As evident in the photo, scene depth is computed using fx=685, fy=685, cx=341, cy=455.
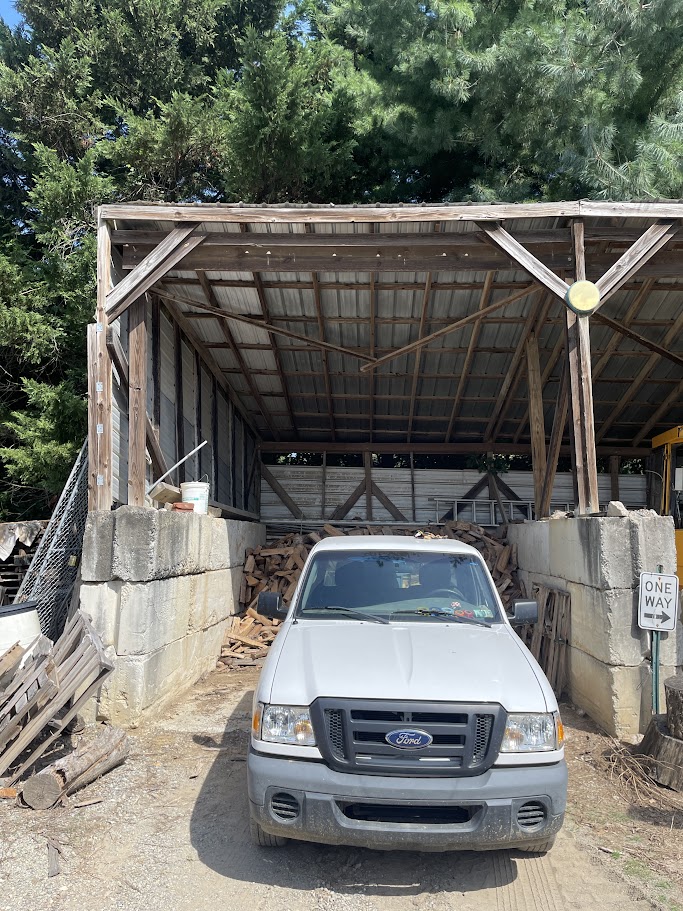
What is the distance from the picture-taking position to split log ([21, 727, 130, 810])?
4.62m

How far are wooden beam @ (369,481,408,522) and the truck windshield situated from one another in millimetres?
10822

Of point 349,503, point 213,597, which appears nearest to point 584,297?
point 213,597

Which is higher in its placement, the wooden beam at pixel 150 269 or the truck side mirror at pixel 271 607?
the wooden beam at pixel 150 269

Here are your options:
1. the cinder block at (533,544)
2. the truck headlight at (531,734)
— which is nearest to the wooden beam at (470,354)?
the cinder block at (533,544)

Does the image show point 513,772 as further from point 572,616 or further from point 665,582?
point 572,616

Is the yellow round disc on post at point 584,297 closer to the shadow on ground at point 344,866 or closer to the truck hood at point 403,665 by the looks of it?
the truck hood at point 403,665

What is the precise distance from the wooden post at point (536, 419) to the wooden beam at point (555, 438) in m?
0.16

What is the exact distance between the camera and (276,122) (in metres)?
14.3

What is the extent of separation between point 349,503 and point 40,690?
11.6 meters

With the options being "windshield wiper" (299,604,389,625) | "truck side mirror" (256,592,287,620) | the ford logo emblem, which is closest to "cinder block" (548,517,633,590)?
"windshield wiper" (299,604,389,625)

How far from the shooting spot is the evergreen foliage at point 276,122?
39.4 feet

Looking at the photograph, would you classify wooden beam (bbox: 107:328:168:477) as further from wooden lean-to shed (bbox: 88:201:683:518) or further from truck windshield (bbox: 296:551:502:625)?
truck windshield (bbox: 296:551:502:625)

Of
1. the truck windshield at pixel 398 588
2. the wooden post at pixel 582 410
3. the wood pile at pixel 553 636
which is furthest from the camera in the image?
the wooden post at pixel 582 410

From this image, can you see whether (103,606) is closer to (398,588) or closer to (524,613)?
(398,588)
